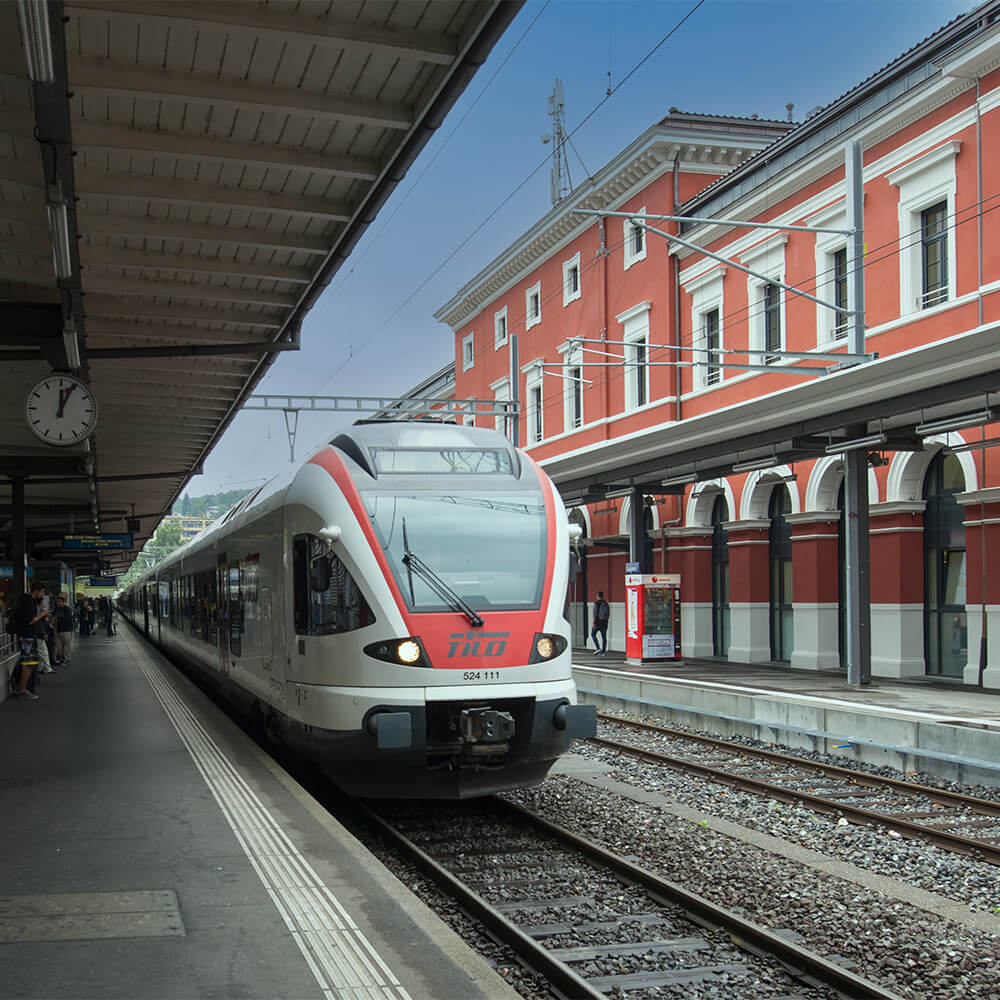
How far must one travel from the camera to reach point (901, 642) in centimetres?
2125

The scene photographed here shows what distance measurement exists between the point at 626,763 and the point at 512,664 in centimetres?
475

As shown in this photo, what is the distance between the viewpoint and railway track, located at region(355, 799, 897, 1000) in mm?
5547

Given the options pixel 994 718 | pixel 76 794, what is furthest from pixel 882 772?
pixel 76 794

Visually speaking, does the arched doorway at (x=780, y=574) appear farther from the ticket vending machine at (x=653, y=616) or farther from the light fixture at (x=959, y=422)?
the light fixture at (x=959, y=422)

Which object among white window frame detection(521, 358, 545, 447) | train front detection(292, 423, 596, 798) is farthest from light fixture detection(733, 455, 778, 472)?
white window frame detection(521, 358, 545, 447)

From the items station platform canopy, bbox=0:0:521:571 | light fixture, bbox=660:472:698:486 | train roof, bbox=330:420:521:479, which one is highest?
station platform canopy, bbox=0:0:521:571

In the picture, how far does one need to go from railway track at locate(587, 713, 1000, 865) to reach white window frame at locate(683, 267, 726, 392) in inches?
624

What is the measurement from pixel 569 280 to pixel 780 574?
14240mm

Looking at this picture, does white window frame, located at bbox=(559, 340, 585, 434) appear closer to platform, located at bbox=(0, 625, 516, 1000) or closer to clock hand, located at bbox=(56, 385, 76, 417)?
clock hand, located at bbox=(56, 385, 76, 417)

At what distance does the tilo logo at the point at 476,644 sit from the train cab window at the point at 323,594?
24.5 inches

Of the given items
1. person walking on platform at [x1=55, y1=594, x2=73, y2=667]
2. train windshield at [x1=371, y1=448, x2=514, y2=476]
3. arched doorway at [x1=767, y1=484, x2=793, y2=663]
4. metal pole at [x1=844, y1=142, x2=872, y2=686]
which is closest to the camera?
train windshield at [x1=371, y1=448, x2=514, y2=476]

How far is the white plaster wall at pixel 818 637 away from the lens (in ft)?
79.0

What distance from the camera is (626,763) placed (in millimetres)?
12867

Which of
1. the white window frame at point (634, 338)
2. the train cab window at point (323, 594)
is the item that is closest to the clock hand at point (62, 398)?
the train cab window at point (323, 594)
